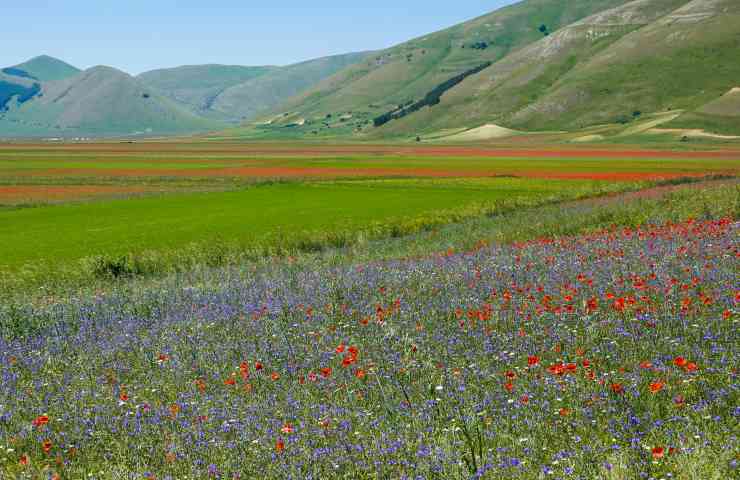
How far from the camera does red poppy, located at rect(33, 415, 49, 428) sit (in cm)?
753

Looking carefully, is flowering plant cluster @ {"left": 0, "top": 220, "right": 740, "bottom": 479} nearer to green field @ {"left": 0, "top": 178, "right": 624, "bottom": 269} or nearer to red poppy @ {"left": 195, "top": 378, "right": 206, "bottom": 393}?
red poppy @ {"left": 195, "top": 378, "right": 206, "bottom": 393}

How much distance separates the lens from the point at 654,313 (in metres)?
9.78

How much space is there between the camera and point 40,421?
25.0 ft

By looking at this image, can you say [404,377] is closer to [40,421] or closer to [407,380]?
[407,380]

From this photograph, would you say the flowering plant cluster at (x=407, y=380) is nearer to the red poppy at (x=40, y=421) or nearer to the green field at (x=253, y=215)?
the red poppy at (x=40, y=421)

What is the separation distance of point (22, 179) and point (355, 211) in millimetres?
64300

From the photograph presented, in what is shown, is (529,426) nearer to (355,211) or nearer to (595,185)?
(355,211)

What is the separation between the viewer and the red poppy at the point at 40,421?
7.53 meters

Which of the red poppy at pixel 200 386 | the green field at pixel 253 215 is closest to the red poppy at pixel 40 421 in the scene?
the red poppy at pixel 200 386

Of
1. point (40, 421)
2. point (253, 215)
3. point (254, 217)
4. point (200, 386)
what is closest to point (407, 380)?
point (200, 386)

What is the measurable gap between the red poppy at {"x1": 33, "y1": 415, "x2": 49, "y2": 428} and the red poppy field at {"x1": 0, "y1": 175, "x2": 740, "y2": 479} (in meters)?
0.05

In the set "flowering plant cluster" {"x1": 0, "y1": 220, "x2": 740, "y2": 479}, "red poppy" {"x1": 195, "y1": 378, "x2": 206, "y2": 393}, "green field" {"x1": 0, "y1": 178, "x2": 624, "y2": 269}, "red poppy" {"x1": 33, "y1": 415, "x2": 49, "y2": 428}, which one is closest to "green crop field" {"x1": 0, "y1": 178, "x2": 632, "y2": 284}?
"green field" {"x1": 0, "y1": 178, "x2": 624, "y2": 269}

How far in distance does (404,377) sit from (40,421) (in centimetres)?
438

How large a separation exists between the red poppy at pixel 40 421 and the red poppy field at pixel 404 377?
53mm
